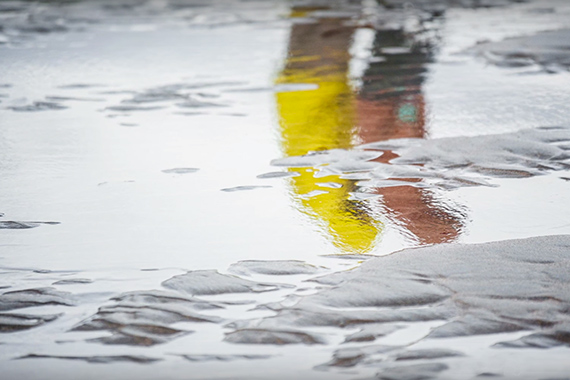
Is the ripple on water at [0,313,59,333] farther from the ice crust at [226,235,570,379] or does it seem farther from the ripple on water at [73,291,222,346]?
the ice crust at [226,235,570,379]

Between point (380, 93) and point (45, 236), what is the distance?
2.36 m

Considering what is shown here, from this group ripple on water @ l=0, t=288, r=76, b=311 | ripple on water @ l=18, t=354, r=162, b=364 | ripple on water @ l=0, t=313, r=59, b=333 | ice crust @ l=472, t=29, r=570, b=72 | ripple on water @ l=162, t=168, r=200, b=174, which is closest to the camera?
ripple on water @ l=18, t=354, r=162, b=364

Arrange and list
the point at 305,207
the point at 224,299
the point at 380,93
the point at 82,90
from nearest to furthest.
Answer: the point at 224,299
the point at 305,207
the point at 380,93
the point at 82,90

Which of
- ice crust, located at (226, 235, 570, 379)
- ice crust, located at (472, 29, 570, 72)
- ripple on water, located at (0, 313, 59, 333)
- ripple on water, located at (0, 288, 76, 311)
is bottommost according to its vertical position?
ice crust, located at (226, 235, 570, 379)

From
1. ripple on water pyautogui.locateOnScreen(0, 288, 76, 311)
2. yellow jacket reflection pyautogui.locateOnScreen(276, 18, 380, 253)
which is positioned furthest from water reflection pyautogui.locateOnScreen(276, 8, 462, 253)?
ripple on water pyautogui.locateOnScreen(0, 288, 76, 311)

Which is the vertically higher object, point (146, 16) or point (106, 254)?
point (146, 16)

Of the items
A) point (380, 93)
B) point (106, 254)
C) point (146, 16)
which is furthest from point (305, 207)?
point (146, 16)

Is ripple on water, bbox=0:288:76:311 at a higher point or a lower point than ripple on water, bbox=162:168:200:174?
lower

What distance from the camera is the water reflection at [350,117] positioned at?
2328mm

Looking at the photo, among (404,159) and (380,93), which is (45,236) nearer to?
(404,159)

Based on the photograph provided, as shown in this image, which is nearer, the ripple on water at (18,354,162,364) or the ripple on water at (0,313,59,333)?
the ripple on water at (18,354,162,364)

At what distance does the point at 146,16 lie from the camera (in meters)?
8.29

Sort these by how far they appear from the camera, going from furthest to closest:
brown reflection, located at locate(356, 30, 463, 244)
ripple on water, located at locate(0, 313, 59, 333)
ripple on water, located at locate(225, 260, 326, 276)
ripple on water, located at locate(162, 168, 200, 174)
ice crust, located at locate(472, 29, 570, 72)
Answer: ice crust, located at locate(472, 29, 570, 72) → ripple on water, located at locate(162, 168, 200, 174) → brown reflection, located at locate(356, 30, 463, 244) → ripple on water, located at locate(225, 260, 326, 276) → ripple on water, located at locate(0, 313, 59, 333)

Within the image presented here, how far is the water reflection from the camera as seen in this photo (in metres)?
2.33
